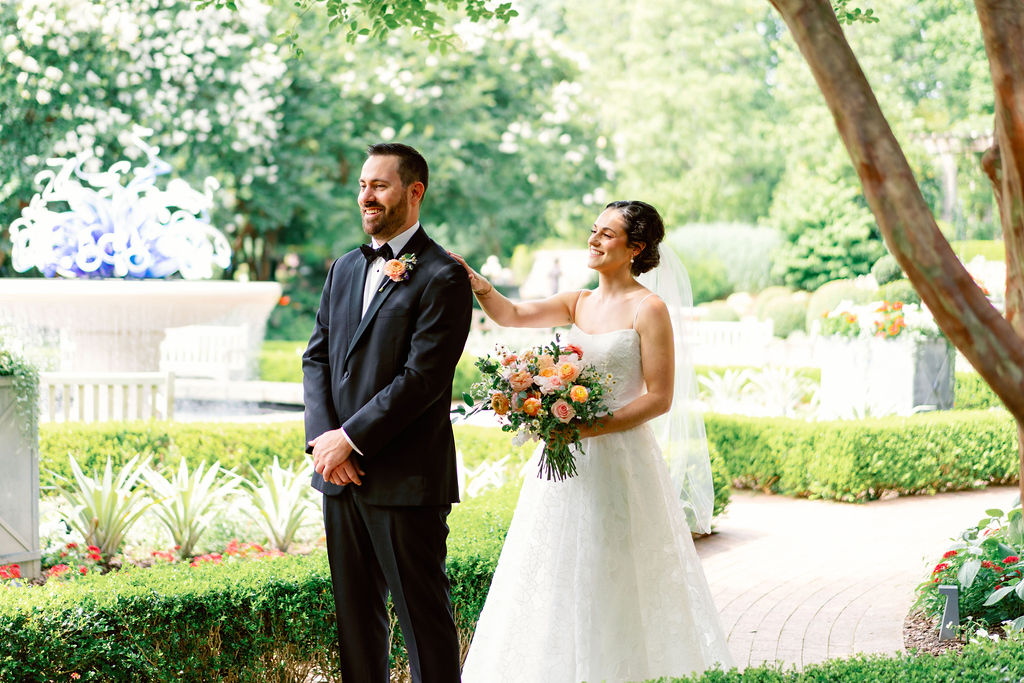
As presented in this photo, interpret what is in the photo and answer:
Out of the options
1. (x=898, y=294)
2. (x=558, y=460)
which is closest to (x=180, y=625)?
(x=558, y=460)

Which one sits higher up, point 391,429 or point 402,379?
point 402,379

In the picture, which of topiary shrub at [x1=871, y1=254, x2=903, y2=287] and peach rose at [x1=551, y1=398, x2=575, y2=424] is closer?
peach rose at [x1=551, y1=398, x2=575, y2=424]

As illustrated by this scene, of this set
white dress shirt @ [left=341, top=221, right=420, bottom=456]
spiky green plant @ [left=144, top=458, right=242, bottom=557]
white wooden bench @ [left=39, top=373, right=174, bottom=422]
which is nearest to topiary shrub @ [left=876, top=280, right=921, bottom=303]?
white wooden bench @ [left=39, top=373, right=174, bottom=422]

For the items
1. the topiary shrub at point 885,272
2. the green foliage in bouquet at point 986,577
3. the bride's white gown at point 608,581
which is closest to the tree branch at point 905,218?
the bride's white gown at point 608,581

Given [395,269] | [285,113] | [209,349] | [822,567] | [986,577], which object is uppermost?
[285,113]

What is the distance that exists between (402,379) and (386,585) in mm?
673

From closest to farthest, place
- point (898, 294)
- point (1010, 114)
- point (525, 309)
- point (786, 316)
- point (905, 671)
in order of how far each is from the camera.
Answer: point (1010, 114), point (905, 671), point (525, 309), point (898, 294), point (786, 316)

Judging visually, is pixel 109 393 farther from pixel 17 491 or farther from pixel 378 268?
pixel 378 268

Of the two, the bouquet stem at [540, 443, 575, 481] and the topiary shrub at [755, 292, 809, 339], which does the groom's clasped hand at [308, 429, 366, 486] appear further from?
the topiary shrub at [755, 292, 809, 339]

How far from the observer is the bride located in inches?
140

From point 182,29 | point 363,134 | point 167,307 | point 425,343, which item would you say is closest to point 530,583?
point 425,343

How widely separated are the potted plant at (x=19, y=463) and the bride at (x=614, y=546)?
2.25 metres

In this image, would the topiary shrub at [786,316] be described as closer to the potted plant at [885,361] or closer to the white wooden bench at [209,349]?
the white wooden bench at [209,349]

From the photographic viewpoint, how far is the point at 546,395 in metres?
3.37
